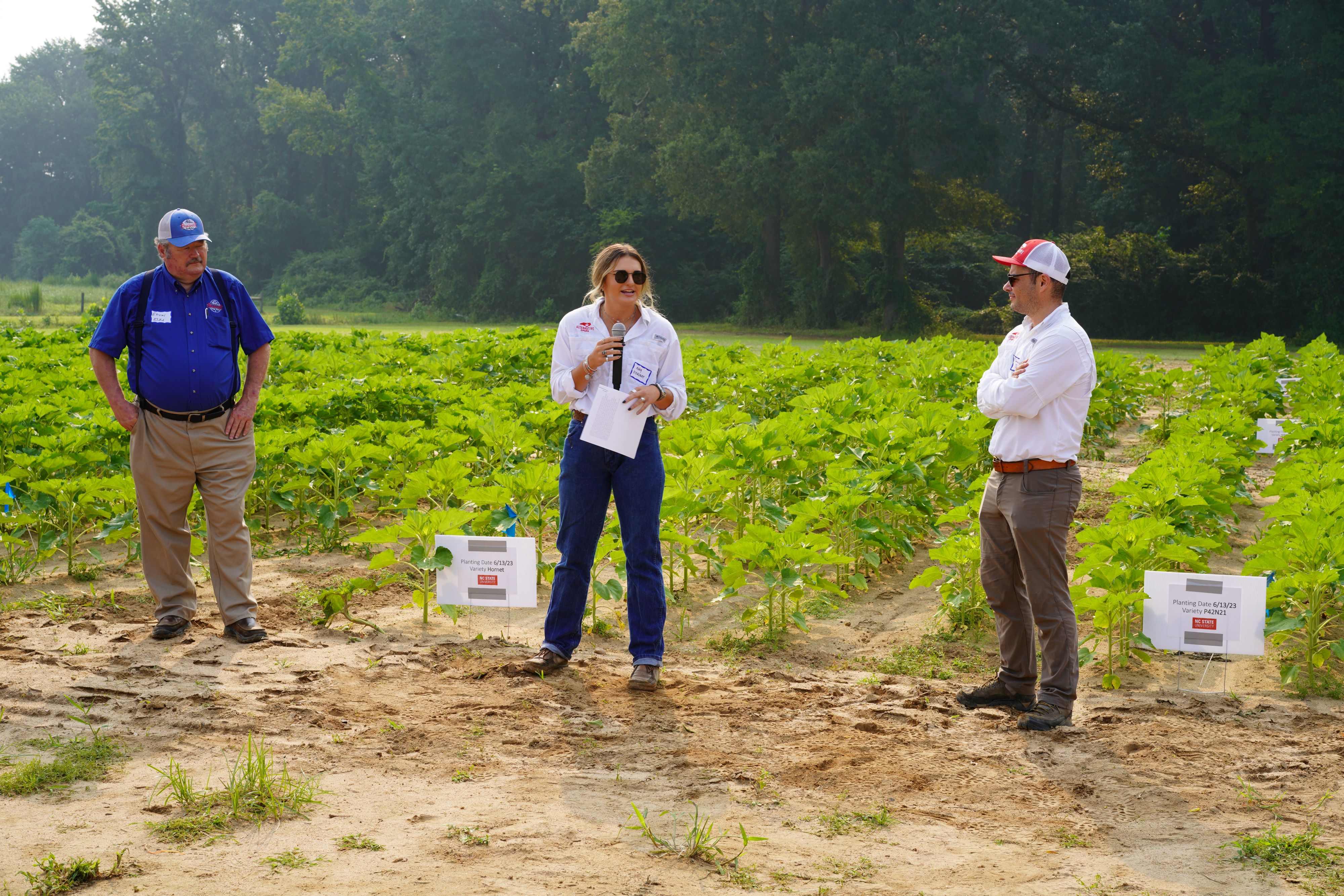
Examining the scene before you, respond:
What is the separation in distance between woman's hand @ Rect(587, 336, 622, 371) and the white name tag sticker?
111 millimetres

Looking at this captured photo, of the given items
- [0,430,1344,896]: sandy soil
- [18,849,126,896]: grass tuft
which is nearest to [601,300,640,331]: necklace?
[0,430,1344,896]: sandy soil

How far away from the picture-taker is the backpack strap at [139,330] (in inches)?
200

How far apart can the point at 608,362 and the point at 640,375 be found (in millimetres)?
154

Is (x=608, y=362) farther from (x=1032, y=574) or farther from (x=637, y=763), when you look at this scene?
(x=1032, y=574)

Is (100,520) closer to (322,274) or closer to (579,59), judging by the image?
(579,59)

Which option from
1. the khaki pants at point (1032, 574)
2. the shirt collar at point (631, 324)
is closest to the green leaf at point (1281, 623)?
the khaki pants at point (1032, 574)

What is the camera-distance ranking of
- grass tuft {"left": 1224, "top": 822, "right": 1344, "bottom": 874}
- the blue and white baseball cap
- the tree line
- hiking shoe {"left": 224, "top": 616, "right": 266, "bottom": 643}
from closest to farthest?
1. grass tuft {"left": 1224, "top": 822, "right": 1344, "bottom": 874}
2. the blue and white baseball cap
3. hiking shoe {"left": 224, "top": 616, "right": 266, "bottom": 643}
4. the tree line

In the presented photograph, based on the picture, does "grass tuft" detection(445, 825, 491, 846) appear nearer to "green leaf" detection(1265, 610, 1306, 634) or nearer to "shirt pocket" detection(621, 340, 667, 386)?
"shirt pocket" detection(621, 340, 667, 386)

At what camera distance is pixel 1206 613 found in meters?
4.65

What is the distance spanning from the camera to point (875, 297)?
35.0m

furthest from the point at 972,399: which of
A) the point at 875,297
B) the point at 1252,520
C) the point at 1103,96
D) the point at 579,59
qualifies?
the point at 579,59

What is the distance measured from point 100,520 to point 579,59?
156 ft

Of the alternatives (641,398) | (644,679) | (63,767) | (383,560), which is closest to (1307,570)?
(644,679)

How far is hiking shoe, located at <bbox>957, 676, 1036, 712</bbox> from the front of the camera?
4.54 metres
